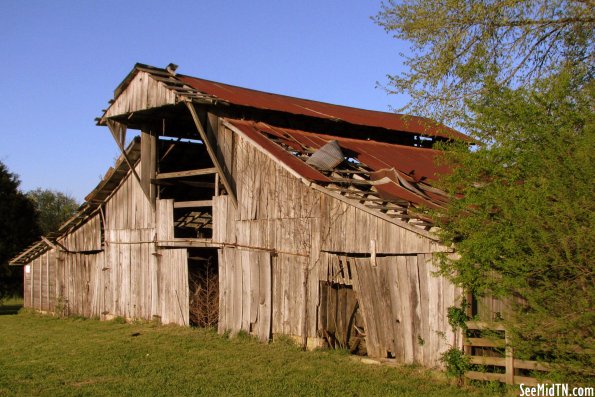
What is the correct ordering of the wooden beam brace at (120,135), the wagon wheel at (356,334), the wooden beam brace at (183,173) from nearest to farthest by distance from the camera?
1. the wagon wheel at (356,334)
2. the wooden beam brace at (183,173)
3. the wooden beam brace at (120,135)

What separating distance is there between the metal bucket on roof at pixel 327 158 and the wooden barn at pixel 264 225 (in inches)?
1.4

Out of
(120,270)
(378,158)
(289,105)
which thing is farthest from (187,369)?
(289,105)

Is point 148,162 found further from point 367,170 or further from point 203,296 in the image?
point 367,170

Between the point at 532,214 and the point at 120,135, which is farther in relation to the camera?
the point at 120,135

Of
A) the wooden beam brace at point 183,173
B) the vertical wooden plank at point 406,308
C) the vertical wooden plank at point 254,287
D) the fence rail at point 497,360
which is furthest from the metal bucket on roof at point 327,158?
the fence rail at point 497,360

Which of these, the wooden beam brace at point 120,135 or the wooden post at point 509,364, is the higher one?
the wooden beam brace at point 120,135

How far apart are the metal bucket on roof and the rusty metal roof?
171mm

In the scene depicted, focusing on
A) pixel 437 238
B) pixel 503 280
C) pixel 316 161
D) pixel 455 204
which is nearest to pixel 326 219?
pixel 316 161

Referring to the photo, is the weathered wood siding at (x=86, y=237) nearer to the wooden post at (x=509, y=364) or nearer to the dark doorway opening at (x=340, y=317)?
the dark doorway opening at (x=340, y=317)

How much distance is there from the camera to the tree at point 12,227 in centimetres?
3625

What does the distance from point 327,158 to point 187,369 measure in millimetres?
6051

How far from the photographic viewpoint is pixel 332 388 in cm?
1188

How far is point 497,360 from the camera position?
11305mm

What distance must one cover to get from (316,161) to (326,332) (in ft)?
13.6
